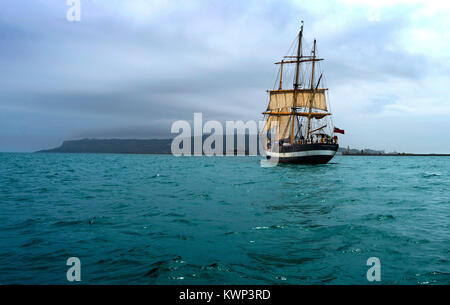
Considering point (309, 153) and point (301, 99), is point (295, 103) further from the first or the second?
point (309, 153)

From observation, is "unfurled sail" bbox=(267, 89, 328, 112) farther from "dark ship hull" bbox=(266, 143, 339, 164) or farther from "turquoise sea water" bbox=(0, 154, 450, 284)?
"turquoise sea water" bbox=(0, 154, 450, 284)

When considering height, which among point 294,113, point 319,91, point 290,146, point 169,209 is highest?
point 319,91

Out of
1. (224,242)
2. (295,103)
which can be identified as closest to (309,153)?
(295,103)

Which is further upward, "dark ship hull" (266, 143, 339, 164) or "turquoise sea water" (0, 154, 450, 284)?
"dark ship hull" (266, 143, 339, 164)

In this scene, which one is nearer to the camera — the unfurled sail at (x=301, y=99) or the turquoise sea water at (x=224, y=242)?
the turquoise sea water at (x=224, y=242)

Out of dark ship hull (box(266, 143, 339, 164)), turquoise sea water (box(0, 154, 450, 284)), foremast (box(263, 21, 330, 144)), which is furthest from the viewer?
foremast (box(263, 21, 330, 144))

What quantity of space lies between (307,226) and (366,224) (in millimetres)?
2131

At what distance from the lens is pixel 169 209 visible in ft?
38.8

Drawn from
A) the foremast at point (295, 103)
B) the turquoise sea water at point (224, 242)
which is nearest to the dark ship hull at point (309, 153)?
the foremast at point (295, 103)

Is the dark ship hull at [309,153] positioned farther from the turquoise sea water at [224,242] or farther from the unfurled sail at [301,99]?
the turquoise sea water at [224,242]

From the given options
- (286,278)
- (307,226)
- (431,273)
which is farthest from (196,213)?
(431,273)

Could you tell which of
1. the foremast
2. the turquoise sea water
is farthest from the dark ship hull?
the turquoise sea water

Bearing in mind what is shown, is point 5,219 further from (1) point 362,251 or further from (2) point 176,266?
(1) point 362,251

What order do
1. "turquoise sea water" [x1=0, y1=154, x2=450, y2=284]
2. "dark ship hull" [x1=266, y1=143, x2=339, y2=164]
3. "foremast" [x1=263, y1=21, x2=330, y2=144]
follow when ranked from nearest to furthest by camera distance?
"turquoise sea water" [x1=0, y1=154, x2=450, y2=284], "dark ship hull" [x1=266, y1=143, x2=339, y2=164], "foremast" [x1=263, y1=21, x2=330, y2=144]
